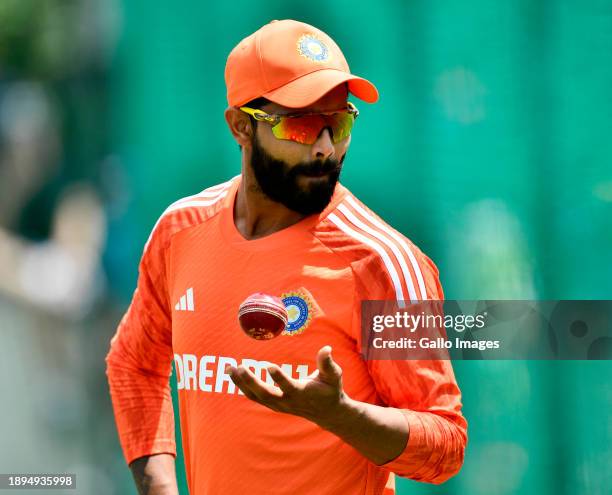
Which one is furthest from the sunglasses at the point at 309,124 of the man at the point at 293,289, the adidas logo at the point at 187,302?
the adidas logo at the point at 187,302

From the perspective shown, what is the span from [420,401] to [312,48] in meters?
1.00

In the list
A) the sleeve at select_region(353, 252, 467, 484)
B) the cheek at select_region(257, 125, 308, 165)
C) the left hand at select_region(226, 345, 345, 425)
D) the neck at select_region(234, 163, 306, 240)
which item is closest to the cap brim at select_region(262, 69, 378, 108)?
the cheek at select_region(257, 125, 308, 165)

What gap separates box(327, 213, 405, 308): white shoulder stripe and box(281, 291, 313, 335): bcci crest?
0.21m

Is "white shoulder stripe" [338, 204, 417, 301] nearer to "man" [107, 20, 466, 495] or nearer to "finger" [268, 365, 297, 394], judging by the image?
"man" [107, 20, 466, 495]

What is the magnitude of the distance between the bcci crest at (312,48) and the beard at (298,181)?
27 centimetres

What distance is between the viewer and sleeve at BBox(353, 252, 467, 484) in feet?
8.63

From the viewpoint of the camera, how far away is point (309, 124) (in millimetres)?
2891

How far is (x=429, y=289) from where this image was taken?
285cm

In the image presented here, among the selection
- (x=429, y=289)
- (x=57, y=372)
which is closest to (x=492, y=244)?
(x=429, y=289)

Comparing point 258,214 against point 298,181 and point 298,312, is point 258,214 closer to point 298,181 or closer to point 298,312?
point 298,181

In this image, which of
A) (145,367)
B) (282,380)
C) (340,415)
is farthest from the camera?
(145,367)

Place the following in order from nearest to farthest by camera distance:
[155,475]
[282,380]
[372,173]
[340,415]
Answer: [282,380] < [340,415] < [155,475] < [372,173]

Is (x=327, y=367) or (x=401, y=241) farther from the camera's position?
(x=401, y=241)

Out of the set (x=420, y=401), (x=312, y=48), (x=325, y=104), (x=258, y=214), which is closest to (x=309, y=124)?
(x=325, y=104)
